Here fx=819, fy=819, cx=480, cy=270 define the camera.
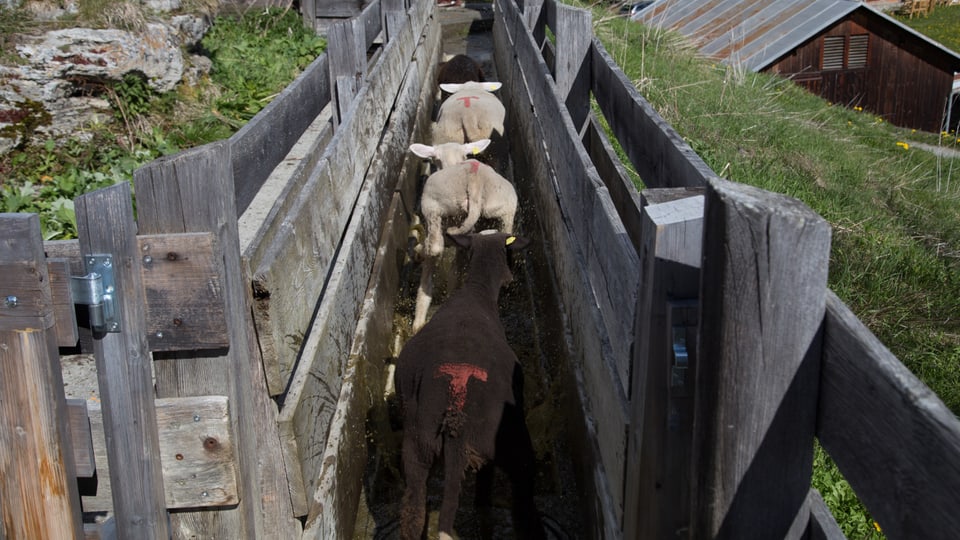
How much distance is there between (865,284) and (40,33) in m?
8.01

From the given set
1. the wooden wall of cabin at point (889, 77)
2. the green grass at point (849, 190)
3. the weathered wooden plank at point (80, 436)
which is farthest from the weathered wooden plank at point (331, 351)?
the wooden wall of cabin at point (889, 77)

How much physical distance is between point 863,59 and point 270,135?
33.1 m

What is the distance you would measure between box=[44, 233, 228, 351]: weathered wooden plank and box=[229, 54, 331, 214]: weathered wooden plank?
561mm

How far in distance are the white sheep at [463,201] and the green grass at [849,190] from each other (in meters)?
1.88

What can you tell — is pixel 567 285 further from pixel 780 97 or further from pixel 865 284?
pixel 780 97

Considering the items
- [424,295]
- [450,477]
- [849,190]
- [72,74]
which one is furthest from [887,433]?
[72,74]

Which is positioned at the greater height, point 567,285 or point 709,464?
point 709,464

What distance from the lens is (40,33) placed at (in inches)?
329

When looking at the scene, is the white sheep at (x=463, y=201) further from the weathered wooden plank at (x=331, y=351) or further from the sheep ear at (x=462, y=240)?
the sheep ear at (x=462, y=240)

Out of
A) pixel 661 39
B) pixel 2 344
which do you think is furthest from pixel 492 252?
pixel 661 39

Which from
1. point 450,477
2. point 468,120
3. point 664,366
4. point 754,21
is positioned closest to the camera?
point 664,366

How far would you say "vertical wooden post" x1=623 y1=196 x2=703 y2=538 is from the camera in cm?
193

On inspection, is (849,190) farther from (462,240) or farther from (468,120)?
(462,240)

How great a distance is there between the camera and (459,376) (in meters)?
3.82
